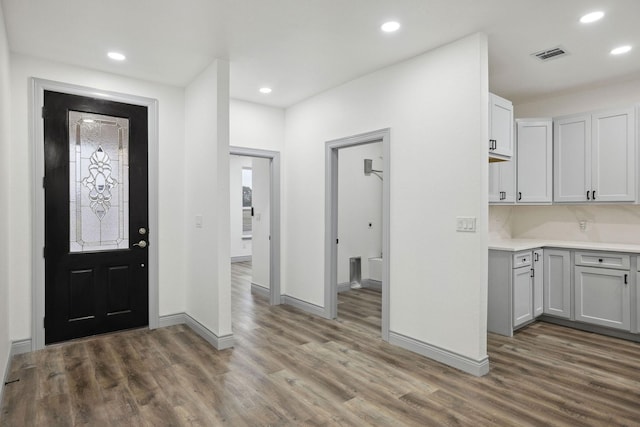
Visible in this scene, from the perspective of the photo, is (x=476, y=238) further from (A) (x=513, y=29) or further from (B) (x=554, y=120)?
(B) (x=554, y=120)

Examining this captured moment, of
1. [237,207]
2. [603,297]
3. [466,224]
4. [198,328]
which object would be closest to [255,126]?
[198,328]

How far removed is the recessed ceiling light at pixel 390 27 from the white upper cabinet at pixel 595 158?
2.64 metres

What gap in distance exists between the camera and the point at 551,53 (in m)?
3.32

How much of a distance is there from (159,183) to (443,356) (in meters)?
3.32

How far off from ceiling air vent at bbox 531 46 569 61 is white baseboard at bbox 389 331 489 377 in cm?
267

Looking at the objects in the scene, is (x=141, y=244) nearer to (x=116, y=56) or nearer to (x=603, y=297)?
(x=116, y=56)

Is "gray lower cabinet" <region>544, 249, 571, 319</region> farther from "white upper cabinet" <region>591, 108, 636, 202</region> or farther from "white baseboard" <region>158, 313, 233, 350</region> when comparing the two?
"white baseboard" <region>158, 313, 233, 350</region>

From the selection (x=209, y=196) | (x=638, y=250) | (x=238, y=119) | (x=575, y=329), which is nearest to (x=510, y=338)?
(x=575, y=329)

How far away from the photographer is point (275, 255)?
5031mm

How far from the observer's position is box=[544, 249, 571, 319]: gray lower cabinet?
408cm

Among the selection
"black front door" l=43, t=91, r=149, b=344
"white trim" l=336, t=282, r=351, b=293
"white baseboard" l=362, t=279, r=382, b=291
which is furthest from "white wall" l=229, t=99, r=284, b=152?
"white baseboard" l=362, t=279, r=382, b=291

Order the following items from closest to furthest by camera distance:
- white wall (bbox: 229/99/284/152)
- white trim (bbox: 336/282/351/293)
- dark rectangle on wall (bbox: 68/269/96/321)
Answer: dark rectangle on wall (bbox: 68/269/96/321)
white wall (bbox: 229/99/284/152)
white trim (bbox: 336/282/351/293)

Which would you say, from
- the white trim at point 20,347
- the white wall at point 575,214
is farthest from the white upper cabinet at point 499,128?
the white trim at point 20,347

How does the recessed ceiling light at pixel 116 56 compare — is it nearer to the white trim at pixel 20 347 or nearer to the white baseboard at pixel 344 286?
the white trim at pixel 20 347
